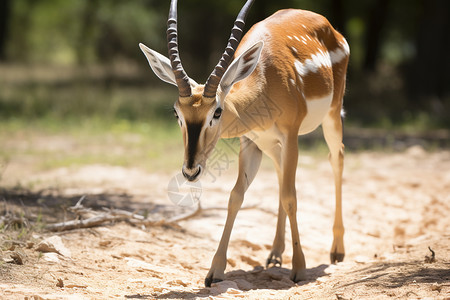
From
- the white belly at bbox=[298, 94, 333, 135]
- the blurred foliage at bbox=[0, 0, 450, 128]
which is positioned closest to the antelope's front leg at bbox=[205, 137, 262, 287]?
the white belly at bbox=[298, 94, 333, 135]

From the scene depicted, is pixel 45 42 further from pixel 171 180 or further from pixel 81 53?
pixel 171 180

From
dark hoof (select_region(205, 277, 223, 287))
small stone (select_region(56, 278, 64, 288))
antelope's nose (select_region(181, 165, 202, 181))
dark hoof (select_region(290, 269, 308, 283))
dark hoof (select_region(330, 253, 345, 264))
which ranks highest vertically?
antelope's nose (select_region(181, 165, 202, 181))

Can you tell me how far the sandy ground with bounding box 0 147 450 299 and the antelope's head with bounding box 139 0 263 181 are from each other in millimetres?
1031

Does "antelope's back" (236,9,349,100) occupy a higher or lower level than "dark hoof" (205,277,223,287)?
higher

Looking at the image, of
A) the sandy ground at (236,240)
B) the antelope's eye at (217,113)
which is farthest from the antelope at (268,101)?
the sandy ground at (236,240)

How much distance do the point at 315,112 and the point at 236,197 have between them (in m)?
1.11

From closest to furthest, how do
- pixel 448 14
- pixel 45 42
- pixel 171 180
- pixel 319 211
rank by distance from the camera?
pixel 319 211
pixel 171 180
pixel 448 14
pixel 45 42

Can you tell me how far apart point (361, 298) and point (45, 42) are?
1693 inches

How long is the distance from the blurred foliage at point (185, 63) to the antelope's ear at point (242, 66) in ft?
31.2

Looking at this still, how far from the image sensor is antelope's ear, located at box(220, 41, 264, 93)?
191 inches

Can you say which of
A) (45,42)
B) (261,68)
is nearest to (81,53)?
(261,68)

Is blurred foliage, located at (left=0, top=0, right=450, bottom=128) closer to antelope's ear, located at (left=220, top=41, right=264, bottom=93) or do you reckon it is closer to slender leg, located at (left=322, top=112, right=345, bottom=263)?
slender leg, located at (left=322, top=112, right=345, bottom=263)

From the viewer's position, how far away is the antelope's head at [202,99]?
4.51 m

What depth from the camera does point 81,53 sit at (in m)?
22.7
